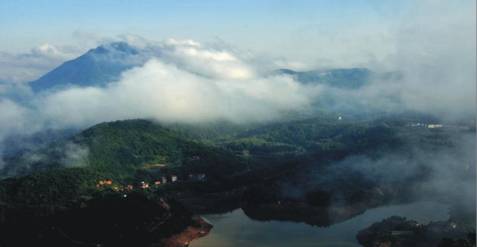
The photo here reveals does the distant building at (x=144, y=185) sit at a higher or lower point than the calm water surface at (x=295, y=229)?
higher

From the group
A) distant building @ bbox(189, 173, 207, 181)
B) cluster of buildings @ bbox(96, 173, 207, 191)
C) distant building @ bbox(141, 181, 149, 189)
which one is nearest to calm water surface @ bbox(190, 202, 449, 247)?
distant building @ bbox(141, 181, 149, 189)

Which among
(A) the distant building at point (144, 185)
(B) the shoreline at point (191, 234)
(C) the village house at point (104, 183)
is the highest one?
(C) the village house at point (104, 183)

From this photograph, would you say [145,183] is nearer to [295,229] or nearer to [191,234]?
[191,234]

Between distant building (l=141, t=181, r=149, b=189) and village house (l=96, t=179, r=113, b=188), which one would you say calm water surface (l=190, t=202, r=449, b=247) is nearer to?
distant building (l=141, t=181, r=149, b=189)

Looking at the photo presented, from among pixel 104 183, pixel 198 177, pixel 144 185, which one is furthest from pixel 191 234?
pixel 198 177

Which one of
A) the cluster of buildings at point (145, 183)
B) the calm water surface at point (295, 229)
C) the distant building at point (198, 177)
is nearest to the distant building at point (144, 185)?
the cluster of buildings at point (145, 183)

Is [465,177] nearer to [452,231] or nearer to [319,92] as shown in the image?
[452,231]

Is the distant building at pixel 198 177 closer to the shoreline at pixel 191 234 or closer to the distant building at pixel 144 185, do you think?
the distant building at pixel 144 185

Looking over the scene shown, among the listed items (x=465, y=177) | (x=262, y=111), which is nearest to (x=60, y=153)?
(x=465, y=177)
